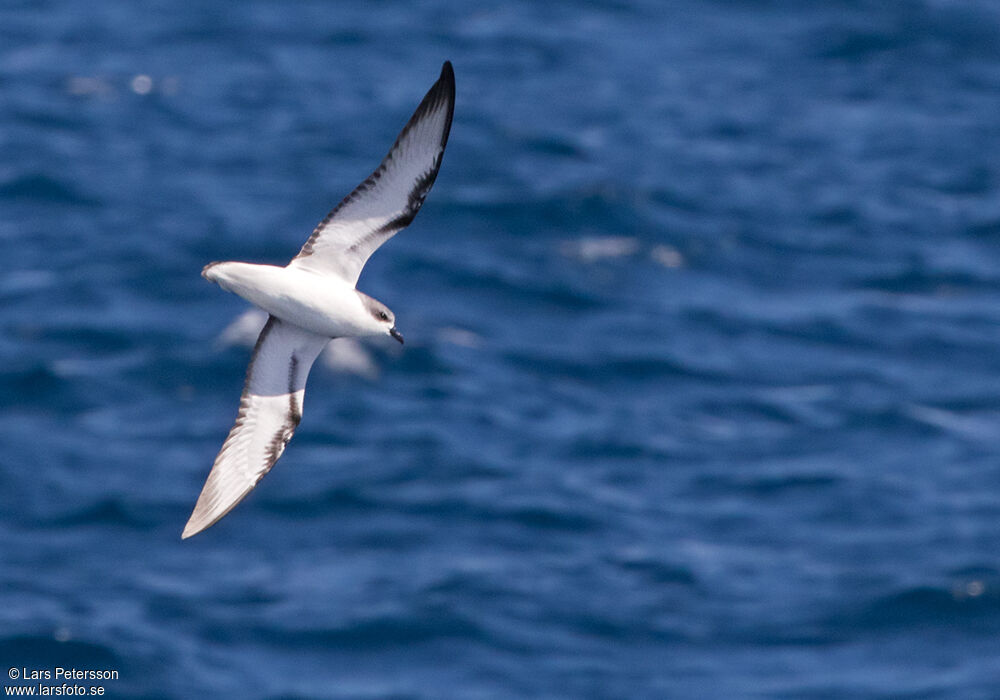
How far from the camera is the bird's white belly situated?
12.0 m

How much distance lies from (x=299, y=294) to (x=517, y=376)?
24.2 metres

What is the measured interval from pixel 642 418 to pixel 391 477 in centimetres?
646

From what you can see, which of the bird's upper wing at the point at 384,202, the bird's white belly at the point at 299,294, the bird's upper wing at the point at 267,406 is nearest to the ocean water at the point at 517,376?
the bird's upper wing at the point at 267,406

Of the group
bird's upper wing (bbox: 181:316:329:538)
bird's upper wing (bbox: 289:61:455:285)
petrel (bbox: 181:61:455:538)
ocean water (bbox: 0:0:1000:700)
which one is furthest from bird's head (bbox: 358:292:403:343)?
ocean water (bbox: 0:0:1000:700)

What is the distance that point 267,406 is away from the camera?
43.1 feet

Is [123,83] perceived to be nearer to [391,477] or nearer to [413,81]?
[413,81]

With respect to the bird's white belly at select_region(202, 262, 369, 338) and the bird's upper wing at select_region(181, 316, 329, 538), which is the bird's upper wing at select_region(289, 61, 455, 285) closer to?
the bird's white belly at select_region(202, 262, 369, 338)

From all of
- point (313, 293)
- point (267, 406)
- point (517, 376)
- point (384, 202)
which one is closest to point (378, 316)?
point (313, 293)

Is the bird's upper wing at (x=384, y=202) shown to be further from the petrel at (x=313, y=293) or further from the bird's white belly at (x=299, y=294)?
the bird's white belly at (x=299, y=294)

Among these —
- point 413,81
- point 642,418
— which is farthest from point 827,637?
point 413,81

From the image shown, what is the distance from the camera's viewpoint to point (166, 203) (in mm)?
40719

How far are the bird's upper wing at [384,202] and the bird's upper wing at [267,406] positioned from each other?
2.55ft

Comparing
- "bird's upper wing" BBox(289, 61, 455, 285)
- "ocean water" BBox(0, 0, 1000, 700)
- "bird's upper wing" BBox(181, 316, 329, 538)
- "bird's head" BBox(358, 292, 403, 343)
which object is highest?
"ocean water" BBox(0, 0, 1000, 700)

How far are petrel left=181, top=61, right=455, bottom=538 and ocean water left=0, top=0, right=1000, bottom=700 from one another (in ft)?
49.3
